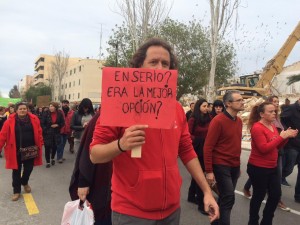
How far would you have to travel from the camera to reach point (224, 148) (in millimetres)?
4203

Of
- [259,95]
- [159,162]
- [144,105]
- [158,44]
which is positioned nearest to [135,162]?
[159,162]

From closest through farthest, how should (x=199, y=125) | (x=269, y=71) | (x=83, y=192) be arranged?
1. (x=83, y=192)
2. (x=199, y=125)
3. (x=269, y=71)

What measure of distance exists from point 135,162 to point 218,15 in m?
16.6

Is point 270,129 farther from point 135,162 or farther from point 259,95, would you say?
point 259,95

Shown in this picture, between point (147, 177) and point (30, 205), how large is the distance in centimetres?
417

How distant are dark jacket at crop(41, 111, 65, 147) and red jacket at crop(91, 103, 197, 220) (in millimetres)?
7650

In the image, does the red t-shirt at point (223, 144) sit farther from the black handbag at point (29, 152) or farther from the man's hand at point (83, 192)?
the black handbag at point (29, 152)

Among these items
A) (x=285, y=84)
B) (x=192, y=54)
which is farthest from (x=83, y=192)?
(x=285, y=84)

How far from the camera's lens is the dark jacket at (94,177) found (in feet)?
9.80

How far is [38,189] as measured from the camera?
654cm

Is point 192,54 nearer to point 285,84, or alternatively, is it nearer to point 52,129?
point 285,84

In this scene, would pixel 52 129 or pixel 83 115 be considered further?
pixel 52 129

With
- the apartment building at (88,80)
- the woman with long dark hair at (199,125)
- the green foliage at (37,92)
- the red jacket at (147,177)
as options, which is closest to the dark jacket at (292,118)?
the woman with long dark hair at (199,125)

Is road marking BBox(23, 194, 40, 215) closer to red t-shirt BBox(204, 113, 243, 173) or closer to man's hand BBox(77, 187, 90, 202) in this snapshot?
man's hand BBox(77, 187, 90, 202)
